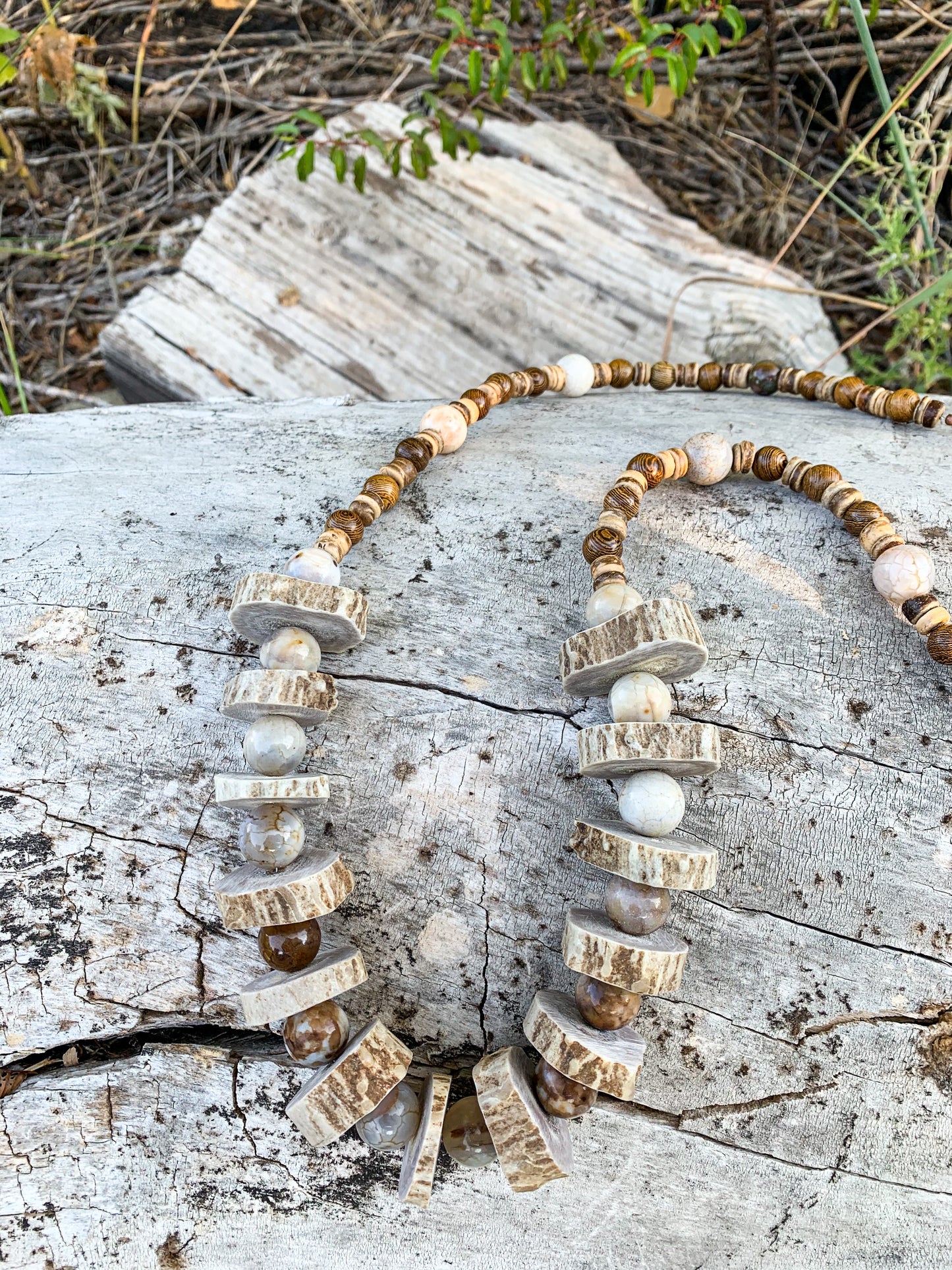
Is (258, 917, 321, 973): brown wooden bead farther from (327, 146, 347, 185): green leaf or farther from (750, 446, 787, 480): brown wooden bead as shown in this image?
(327, 146, 347, 185): green leaf

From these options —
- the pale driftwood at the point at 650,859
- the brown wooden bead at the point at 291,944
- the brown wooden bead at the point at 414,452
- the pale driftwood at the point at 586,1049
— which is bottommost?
the pale driftwood at the point at 586,1049

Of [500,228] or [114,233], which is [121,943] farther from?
[114,233]

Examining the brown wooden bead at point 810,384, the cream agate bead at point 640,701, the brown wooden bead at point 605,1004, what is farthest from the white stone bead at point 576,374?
the brown wooden bead at point 605,1004

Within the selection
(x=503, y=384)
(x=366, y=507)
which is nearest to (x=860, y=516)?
(x=503, y=384)

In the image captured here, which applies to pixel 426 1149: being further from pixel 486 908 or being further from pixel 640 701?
pixel 640 701

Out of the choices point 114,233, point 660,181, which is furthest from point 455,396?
point 114,233

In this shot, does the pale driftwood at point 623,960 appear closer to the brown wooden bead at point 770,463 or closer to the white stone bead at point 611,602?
the white stone bead at point 611,602

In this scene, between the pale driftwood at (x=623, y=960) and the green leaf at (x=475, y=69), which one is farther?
the green leaf at (x=475, y=69)

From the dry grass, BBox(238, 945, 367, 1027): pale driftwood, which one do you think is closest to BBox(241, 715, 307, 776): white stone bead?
BBox(238, 945, 367, 1027): pale driftwood
